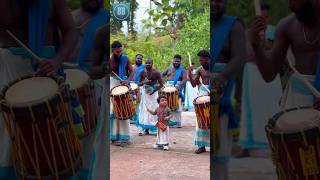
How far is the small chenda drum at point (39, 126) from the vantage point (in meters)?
2.78

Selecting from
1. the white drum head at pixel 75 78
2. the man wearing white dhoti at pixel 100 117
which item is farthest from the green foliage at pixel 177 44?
the white drum head at pixel 75 78

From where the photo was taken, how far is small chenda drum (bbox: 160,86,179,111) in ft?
32.0

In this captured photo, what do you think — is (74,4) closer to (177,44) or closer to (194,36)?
(194,36)

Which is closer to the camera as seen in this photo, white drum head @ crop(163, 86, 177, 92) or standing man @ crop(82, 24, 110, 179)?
standing man @ crop(82, 24, 110, 179)

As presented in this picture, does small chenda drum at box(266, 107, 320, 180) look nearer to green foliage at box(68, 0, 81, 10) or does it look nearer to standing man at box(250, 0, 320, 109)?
standing man at box(250, 0, 320, 109)

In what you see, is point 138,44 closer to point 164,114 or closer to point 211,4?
point 164,114

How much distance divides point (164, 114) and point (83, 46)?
4.64m

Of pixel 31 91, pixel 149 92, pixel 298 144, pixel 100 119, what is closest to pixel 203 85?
pixel 149 92

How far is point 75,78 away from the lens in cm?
324

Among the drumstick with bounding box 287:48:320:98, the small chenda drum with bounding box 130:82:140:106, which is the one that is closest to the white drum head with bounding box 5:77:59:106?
the drumstick with bounding box 287:48:320:98

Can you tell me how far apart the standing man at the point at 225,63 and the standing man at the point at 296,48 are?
11 cm

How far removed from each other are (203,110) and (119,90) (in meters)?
1.40

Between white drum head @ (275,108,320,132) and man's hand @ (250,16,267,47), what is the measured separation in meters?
0.48

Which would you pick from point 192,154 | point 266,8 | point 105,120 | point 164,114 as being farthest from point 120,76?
point 266,8
